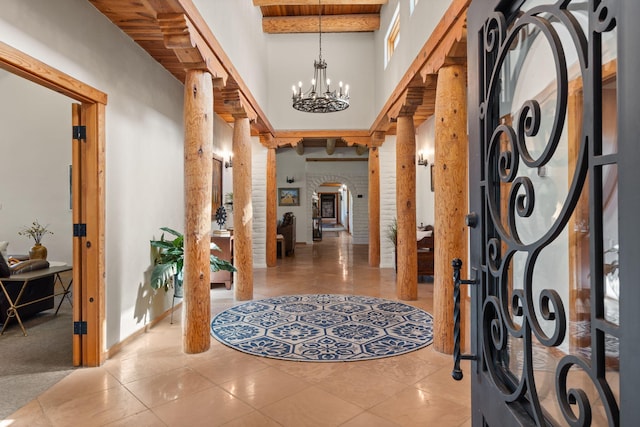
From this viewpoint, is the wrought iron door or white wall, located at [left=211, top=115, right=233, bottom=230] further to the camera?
white wall, located at [left=211, top=115, right=233, bottom=230]

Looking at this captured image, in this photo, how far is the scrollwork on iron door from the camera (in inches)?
26.0

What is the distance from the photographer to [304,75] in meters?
7.18

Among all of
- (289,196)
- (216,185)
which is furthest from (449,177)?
(289,196)

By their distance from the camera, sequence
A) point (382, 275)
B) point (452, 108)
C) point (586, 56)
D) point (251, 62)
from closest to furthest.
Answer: point (586, 56), point (452, 108), point (251, 62), point (382, 275)

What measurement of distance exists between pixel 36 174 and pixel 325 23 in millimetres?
5756

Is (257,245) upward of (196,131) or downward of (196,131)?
downward

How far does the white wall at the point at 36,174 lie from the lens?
21.3ft

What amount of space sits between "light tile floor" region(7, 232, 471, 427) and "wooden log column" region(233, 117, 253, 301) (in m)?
1.55

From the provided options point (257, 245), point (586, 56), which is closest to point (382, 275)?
point (257, 245)

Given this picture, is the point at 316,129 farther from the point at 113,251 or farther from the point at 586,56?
the point at 586,56

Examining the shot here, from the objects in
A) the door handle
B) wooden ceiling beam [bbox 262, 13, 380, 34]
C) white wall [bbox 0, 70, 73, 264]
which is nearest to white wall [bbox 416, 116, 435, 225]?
wooden ceiling beam [bbox 262, 13, 380, 34]

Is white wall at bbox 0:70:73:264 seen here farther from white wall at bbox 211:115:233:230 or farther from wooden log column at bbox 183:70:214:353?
wooden log column at bbox 183:70:214:353

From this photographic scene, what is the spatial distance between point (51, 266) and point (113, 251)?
171cm

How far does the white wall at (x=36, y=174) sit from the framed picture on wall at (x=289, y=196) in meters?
5.78
